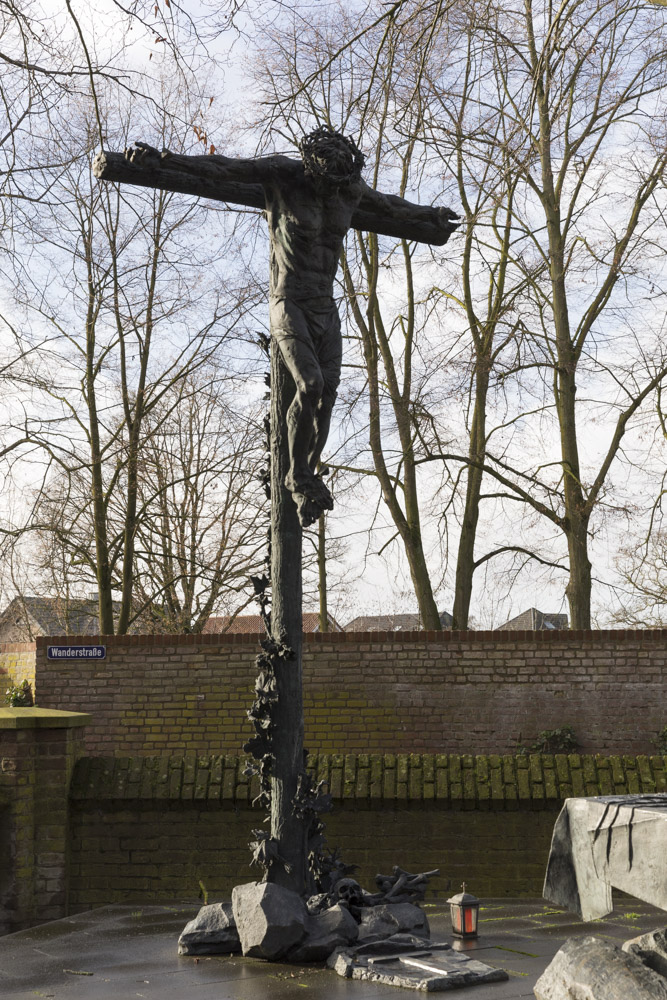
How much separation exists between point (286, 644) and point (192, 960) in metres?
1.79

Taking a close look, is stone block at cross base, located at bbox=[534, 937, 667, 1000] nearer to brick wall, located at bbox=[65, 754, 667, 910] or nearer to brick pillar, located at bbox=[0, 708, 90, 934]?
brick wall, located at bbox=[65, 754, 667, 910]

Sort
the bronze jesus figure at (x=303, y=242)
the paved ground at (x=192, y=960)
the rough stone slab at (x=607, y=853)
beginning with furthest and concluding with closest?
1. the bronze jesus figure at (x=303, y=242)
2. the paved ground at (x=192, y=960)
3. the rough stone slab at (x=607, y=853)

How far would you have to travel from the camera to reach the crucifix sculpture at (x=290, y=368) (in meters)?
5.87

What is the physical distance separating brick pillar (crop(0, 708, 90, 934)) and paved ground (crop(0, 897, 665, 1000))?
0.79 metres

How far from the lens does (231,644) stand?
1208 cm

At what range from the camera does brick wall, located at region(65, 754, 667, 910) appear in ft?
27.0

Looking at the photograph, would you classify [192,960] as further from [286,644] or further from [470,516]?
[470,516]

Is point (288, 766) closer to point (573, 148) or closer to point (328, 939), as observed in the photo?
point (328, 939)

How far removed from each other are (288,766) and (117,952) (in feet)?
4.85

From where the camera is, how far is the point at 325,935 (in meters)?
5.50

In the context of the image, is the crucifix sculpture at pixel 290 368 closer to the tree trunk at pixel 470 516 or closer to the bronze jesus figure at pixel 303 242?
the bronze jesus figure at pixel 303 242

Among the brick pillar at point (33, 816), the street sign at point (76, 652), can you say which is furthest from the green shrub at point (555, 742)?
the brick pillar at point (33, 816)

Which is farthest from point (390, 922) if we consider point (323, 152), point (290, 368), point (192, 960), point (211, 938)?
point (323, 152)

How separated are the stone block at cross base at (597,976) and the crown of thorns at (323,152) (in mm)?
4262
